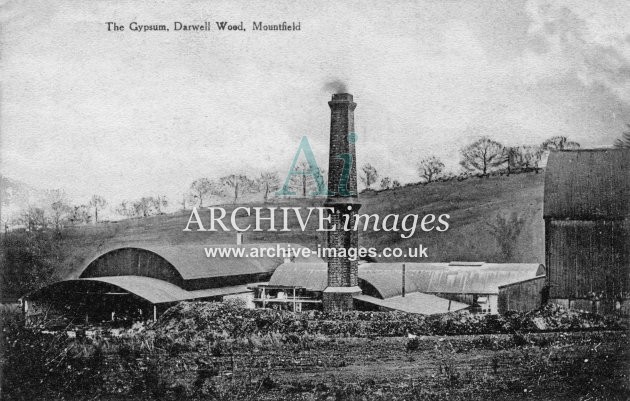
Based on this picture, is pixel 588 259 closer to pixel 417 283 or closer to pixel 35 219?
pixel 417 283

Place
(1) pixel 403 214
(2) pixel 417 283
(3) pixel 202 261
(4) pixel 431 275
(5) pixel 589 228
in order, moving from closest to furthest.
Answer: (1) pixel 403 214
(5) pixel 589 228
(3) pixel 202 261
(2) pixel 417 283
(4) pixel 431 275

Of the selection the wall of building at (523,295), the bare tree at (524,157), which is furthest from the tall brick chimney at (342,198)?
the wall of building at (523,295)

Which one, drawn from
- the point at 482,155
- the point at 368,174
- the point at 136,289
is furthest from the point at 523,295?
the point at 136,289

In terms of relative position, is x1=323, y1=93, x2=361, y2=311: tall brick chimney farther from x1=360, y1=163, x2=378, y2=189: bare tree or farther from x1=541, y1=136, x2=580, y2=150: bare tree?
x1=541, y1=136, x2=580, y2=150: bare tree

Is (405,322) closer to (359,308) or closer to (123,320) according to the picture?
(359,308)

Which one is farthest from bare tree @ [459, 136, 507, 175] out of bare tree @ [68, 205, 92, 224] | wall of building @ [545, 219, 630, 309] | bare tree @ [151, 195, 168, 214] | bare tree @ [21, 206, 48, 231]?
bare tree @ [21, 206, 48, 231]
